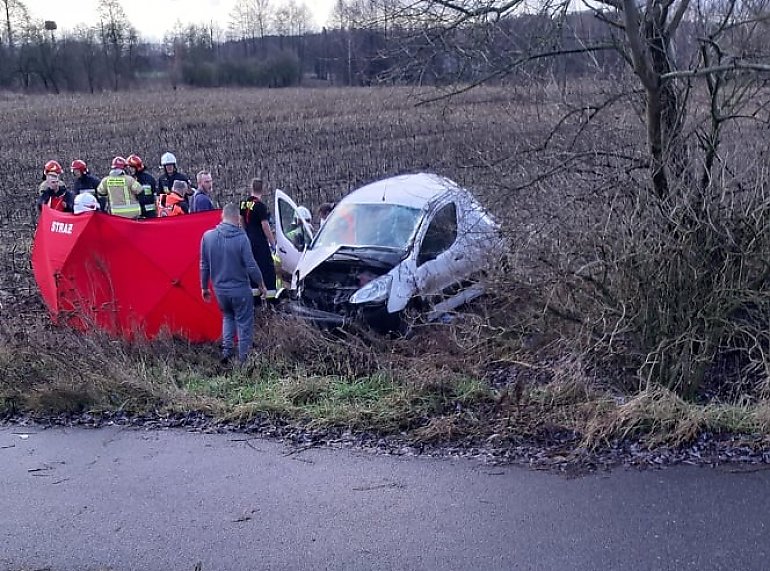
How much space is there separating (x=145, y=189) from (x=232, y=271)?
4.73 metres

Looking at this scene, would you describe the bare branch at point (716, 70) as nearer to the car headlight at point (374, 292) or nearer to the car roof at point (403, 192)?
the car roof at point (403, 192)

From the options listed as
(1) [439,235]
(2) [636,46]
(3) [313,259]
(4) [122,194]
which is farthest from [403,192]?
(4) [122,194]

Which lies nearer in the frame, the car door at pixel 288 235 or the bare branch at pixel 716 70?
the bare branch at pixel 716 70

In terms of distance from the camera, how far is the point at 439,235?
9805 millimetres

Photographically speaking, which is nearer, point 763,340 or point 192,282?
point 763,340

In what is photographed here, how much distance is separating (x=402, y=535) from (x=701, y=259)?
330cm

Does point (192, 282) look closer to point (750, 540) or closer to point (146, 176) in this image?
point (146, 176)

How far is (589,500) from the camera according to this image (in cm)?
490

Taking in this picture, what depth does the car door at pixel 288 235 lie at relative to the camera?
11.4 m

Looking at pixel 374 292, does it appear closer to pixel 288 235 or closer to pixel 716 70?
pixel 288 235

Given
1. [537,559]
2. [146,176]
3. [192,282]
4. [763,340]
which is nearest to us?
[537,559]

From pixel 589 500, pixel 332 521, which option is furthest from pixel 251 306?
pixel 589 500

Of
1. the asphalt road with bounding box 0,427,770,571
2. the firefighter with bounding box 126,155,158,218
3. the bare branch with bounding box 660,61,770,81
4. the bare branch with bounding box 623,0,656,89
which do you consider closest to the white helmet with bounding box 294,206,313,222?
the firefighter with bounding box 126,155,158,218

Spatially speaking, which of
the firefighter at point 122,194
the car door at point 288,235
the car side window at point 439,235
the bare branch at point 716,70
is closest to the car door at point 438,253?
the car side window at point 439,235
